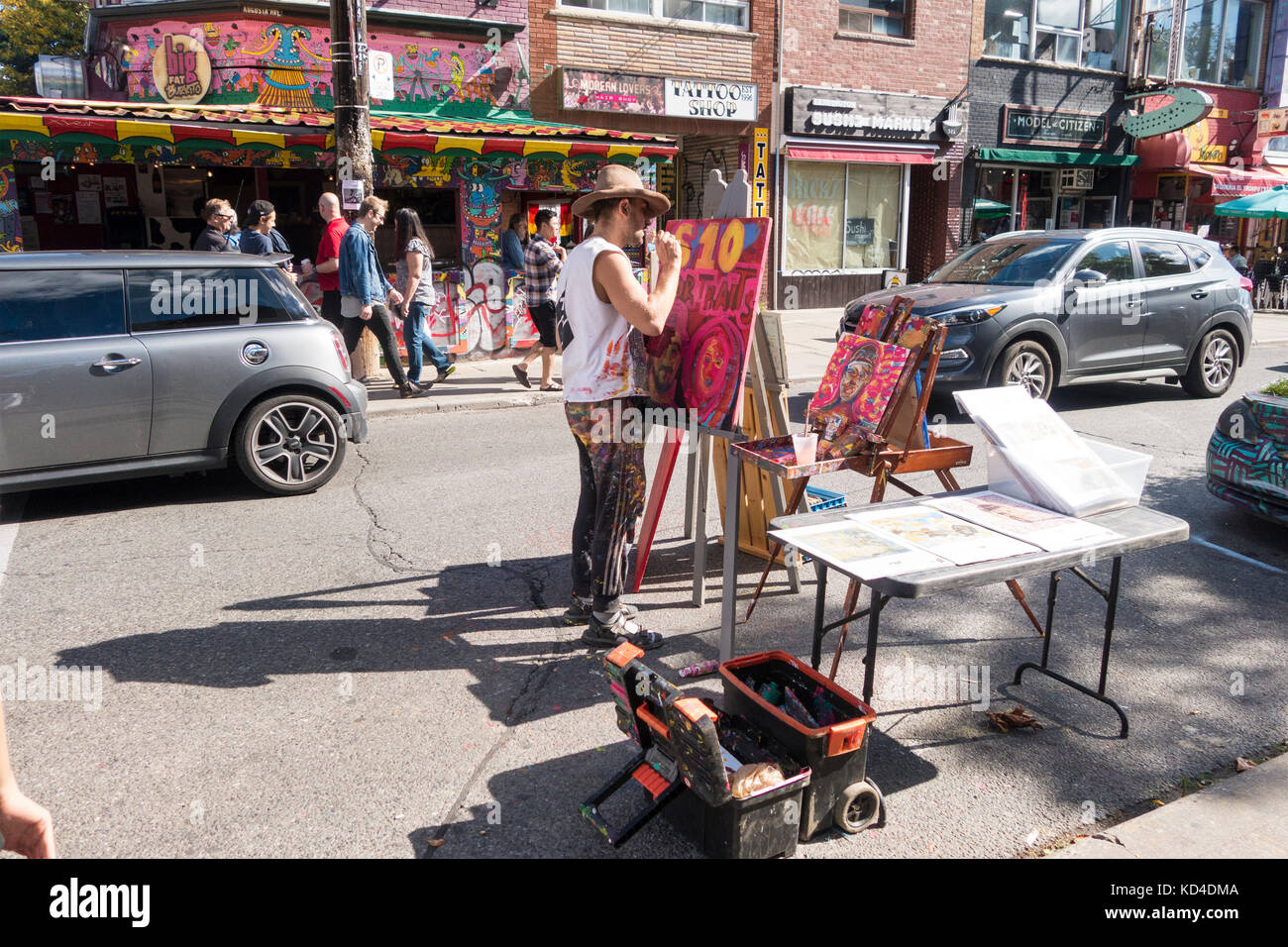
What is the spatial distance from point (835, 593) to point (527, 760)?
7.38 feet

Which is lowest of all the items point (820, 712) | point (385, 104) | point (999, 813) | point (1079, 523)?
point (999, 813)

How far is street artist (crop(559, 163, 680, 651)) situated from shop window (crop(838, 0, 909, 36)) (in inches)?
655

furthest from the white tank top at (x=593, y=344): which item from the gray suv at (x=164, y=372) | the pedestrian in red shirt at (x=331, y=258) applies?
the pedestrian in red shirt at (x=331, y=258)

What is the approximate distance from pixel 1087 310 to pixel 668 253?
24.3ft

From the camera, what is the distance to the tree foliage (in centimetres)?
3359

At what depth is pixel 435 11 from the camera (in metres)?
14.0

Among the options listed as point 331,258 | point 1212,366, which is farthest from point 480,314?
point 1212,366

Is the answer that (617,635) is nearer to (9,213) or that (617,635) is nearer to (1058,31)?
(9,213)

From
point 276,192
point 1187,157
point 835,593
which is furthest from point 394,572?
point 1187,157

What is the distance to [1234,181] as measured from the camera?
22484 mm

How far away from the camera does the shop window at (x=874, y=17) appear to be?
61.4 feet

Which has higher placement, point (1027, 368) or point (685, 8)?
point (685, 8)

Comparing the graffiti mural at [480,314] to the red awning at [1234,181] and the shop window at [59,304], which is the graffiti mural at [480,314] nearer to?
the shop window at [59,304]
